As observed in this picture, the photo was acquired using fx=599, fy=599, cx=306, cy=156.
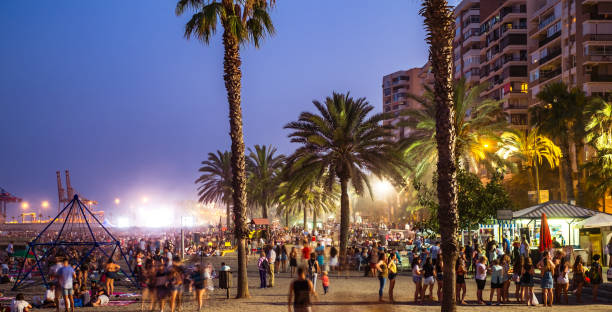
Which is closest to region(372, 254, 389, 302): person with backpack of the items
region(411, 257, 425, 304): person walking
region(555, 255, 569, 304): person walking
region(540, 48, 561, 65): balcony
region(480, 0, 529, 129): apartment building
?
region(411, 257, 425, 304): person walking

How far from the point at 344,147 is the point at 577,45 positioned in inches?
1625

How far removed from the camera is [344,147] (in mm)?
32312

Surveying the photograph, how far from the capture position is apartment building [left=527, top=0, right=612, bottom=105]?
2371 inches

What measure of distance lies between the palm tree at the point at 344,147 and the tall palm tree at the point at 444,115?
1722 centimetres

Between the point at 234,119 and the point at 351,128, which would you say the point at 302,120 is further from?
the point at 234,119

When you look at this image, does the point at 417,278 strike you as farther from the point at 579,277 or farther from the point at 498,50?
the point at 498,50

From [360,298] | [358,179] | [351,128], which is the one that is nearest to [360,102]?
[351,128]

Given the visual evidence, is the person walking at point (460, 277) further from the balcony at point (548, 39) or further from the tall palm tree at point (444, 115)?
the balcony at point (548, 39)

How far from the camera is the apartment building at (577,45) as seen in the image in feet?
198

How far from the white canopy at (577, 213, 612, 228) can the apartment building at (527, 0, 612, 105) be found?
3197 cm

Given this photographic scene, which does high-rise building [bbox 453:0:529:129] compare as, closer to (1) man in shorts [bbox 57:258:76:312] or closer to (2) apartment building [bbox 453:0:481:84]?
(2) apartment building [bbox 453:0:481:84]

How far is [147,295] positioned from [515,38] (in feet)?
254

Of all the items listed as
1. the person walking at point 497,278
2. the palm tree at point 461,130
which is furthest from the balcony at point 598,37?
the person walking at point 497,278

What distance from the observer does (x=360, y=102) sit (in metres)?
32.3
